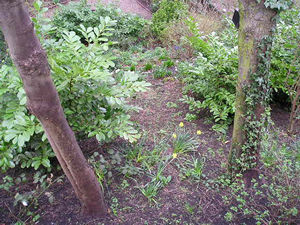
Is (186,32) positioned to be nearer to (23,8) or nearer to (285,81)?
(285,81)

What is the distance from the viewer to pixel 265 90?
261 centimetres

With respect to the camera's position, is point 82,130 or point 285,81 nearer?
point 82,130

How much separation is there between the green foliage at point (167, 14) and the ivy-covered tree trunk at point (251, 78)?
506 centimetres

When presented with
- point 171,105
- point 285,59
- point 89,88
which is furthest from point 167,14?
point 89,88

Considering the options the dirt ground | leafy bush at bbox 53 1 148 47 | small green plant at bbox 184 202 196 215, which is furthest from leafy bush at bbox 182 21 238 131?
leafy bush at bbox 53 1 148 47

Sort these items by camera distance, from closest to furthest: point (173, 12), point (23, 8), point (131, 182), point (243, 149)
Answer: point (23, 8) → point (243, 149) → point (131, 182) → point (173, 12)

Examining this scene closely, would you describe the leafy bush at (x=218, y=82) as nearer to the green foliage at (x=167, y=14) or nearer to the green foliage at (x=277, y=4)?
the green foliage at (x=277, y=4)

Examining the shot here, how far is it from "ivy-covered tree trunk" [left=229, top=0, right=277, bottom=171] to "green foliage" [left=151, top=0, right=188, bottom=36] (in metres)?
5.06

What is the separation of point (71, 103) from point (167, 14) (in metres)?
5.68

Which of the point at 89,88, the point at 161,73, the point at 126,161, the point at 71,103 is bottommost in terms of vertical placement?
the point at 126,161

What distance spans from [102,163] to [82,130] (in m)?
0.43

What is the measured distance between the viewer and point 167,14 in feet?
24.9

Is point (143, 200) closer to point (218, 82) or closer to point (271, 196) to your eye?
point (271, 196)

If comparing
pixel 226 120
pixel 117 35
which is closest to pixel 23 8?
pixel 226 120
